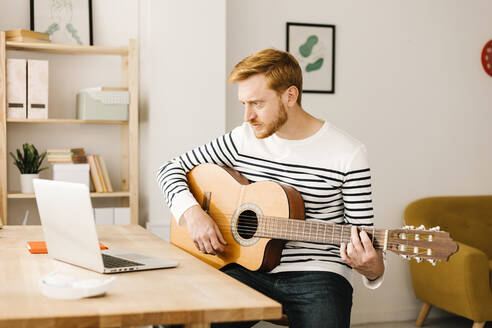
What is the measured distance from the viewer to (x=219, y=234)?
1.91 metres

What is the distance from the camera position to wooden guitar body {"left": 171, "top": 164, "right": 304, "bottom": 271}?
184 centimetres

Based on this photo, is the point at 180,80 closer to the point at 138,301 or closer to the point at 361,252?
the point at 361,252

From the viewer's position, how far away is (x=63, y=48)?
Answer: 322cm

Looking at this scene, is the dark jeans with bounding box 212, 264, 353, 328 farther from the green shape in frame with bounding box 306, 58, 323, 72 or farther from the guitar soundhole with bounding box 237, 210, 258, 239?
the green shape in frame with bounding box 306, 58, 323, 72

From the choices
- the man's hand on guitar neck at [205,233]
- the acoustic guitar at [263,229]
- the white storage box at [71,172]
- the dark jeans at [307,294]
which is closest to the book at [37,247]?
the man's hand on guitar neck at [205,233]

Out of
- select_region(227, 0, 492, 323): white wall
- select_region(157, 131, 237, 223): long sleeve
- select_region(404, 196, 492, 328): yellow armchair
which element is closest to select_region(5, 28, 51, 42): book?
select_region(227, 0, 492, 323): white wall

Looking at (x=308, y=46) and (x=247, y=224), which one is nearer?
(x=247, y=224)

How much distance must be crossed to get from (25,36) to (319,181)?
1.98 m

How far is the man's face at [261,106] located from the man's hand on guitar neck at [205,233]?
34 cm

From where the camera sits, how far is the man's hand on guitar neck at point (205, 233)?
6.22 ft

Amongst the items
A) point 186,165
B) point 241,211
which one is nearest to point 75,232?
point 241,211

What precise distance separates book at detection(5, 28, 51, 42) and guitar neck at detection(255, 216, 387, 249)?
1.93 m

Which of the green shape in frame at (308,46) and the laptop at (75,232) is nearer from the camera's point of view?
the laptop at (75,232)

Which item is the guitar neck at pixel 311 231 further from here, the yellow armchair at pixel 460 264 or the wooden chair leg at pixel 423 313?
the wooden chair leg at pixel 423 313
